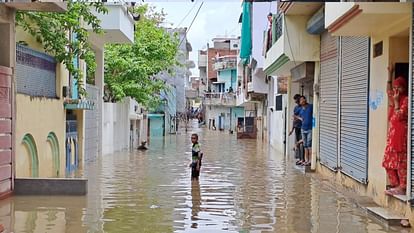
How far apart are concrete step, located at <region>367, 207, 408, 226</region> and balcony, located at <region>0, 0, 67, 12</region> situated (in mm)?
6681

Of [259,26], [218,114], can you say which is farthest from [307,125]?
[218,114]

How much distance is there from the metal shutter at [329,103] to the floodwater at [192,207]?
770mm

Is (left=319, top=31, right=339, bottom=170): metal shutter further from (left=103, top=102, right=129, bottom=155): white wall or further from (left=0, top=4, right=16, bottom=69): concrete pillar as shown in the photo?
(left=103, top=102, right=129, bottom=155): white wall

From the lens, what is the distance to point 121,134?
1160 inches

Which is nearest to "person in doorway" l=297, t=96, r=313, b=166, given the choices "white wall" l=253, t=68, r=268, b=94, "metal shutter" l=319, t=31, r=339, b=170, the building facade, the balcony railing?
the building facade

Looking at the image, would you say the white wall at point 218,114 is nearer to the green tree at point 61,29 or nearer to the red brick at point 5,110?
the green tree at point 61,29

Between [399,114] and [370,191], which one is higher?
[399,114]

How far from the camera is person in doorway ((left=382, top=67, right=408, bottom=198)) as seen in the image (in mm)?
9727

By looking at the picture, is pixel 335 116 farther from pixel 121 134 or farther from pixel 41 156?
pixel 121 134

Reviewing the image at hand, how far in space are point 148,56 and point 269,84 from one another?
11763mm

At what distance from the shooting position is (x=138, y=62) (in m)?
28.8

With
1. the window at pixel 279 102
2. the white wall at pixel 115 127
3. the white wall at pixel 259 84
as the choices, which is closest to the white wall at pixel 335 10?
the white wall at pixel 115 127

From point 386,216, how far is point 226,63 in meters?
66.2

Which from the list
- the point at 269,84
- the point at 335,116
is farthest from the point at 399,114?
the point at 269,84
